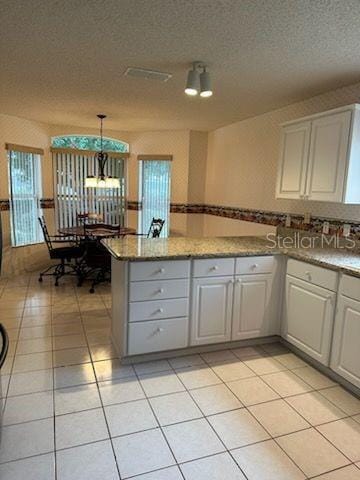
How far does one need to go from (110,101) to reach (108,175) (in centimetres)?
221

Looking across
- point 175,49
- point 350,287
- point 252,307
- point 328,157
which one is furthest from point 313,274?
point 175,49

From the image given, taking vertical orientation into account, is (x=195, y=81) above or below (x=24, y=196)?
above

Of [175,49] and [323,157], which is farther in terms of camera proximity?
[323,157]

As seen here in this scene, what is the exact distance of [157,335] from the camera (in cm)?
262

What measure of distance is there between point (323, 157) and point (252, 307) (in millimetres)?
1391

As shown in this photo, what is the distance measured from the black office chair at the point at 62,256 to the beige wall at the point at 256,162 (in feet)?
6.89

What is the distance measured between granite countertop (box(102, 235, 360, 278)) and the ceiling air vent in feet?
4.65

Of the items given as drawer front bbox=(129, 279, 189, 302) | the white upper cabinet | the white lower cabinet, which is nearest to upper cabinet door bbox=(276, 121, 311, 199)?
the white upper cabinet

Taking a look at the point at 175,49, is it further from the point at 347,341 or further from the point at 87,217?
the point at 87,217

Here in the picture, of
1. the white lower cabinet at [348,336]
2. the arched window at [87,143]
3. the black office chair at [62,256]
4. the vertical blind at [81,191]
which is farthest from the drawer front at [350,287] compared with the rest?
the arched window at [87,143]

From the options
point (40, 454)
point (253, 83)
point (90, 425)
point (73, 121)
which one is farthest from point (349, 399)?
point (73, 121)

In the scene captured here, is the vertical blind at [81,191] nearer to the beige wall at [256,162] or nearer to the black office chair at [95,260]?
the black office chair at [95,260]

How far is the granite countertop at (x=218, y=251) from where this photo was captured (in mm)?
Answer: 2428

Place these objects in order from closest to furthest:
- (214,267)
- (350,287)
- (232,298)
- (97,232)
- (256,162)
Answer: (350,287)
(214,267)
(232,298)
(256,162)
(97,232)
